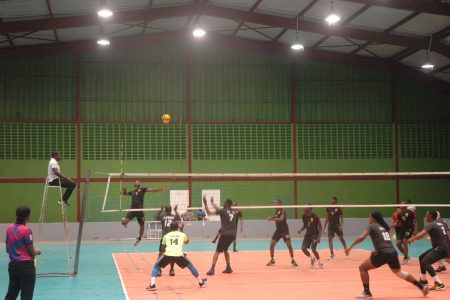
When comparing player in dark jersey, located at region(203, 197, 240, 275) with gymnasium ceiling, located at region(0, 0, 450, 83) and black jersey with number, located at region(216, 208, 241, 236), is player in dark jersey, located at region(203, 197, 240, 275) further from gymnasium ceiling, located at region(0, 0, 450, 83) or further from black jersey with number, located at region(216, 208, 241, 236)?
gymnasium ceiling, located at region(0, 0, 450, 83)

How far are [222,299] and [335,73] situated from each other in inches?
1019

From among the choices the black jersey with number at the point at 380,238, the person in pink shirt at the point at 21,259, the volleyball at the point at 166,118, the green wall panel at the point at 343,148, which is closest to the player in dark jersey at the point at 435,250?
the black jersey with number at the point at 380,238

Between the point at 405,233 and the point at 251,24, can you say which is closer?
the point at 405,233

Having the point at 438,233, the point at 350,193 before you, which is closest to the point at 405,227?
the point at 438,233

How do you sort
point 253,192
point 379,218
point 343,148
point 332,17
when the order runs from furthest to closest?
1. point 343,148
2. point 253,192
3. point 332,17
4. point 379,218

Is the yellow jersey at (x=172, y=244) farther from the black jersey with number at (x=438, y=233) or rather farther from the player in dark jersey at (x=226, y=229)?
the black jersey with number at (x=438, y=233)

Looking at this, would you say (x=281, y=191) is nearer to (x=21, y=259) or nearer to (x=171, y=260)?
(x=171, y=260)

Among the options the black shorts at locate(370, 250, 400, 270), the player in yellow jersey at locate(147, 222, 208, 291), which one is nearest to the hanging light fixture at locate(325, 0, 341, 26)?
the player in yellow jersey at locate(147, 222, 208, 291)

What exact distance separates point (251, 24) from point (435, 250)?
21.1 meters

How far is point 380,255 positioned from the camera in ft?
42.9

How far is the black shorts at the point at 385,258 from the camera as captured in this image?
514 inches

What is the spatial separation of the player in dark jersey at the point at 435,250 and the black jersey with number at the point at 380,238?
5.06 ft

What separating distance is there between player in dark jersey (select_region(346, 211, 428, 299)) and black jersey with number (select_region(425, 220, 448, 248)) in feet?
5.73

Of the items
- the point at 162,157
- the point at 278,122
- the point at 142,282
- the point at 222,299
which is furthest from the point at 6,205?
the point at 222,299
